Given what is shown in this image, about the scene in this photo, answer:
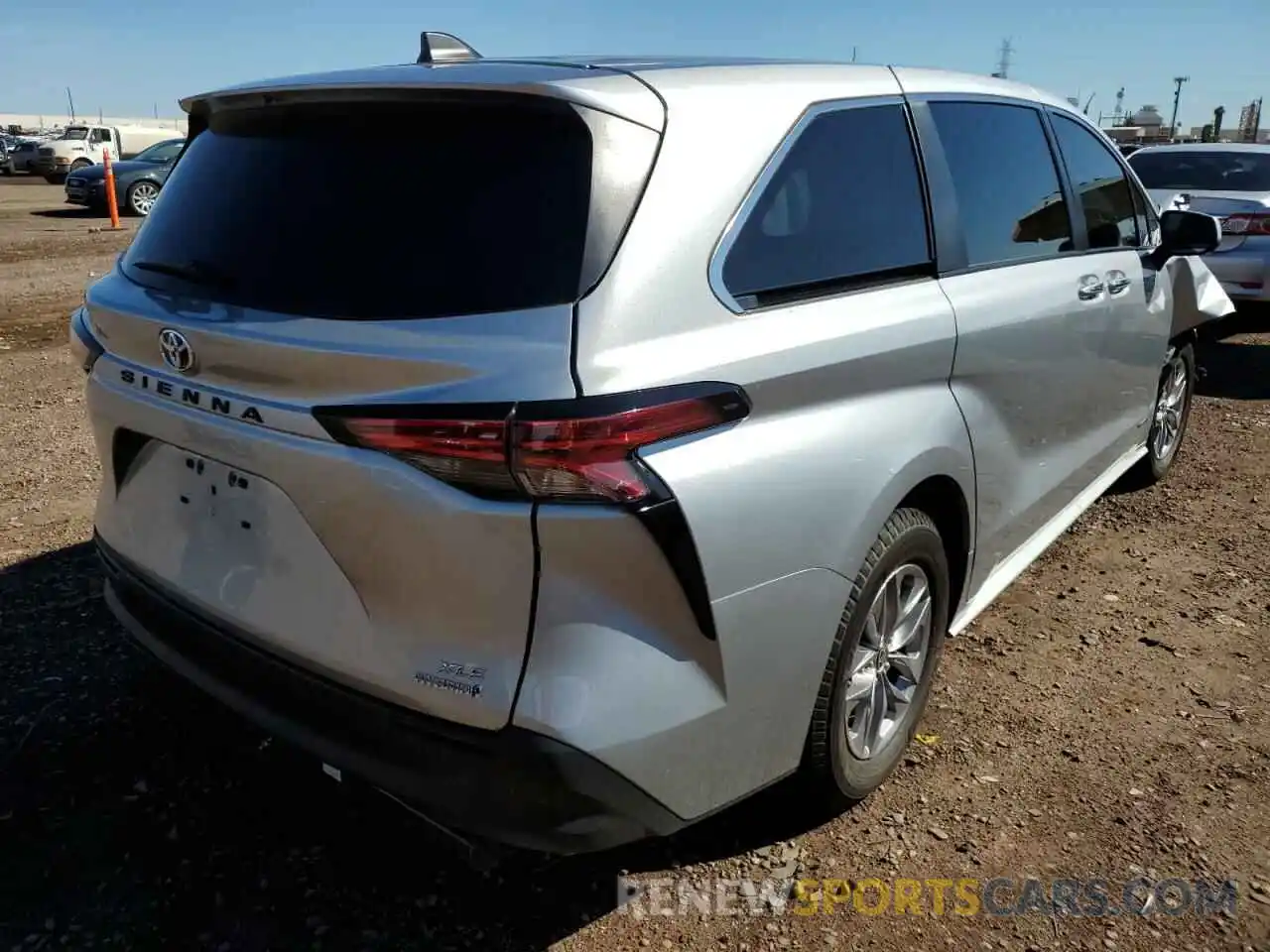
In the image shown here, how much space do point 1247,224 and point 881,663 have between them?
696 centimetres

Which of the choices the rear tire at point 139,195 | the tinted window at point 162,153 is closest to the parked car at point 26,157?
the tinted window at point 162,153

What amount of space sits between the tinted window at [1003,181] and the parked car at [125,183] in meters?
19.4

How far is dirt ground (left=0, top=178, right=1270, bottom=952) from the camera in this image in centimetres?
244

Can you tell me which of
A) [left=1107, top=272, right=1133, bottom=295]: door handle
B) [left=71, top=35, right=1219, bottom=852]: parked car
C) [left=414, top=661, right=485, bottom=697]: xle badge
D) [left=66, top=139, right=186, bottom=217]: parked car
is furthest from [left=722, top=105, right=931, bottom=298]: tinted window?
[left=66, top=139, right=186, bottom=217]: parked car

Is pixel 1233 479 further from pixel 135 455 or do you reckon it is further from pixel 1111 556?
pixel 135 455

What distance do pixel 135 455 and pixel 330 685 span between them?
80 cm

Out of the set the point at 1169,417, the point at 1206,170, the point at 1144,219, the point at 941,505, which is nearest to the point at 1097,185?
the point at 1144,219

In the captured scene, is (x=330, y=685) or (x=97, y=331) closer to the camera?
(x=330, y=685)

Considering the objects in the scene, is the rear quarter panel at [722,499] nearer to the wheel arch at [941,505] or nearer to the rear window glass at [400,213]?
the wheel arch at [941,505]

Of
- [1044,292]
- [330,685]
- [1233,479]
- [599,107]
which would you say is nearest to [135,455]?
[330,685]

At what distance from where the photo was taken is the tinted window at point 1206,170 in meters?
8.70

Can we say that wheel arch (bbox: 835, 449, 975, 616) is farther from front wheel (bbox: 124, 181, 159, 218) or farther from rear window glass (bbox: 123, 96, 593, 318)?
front wheel (bbox: 124, 181, 159, 218)

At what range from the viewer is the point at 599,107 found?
203 centimetres

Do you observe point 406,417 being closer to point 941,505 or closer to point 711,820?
point 711,820
